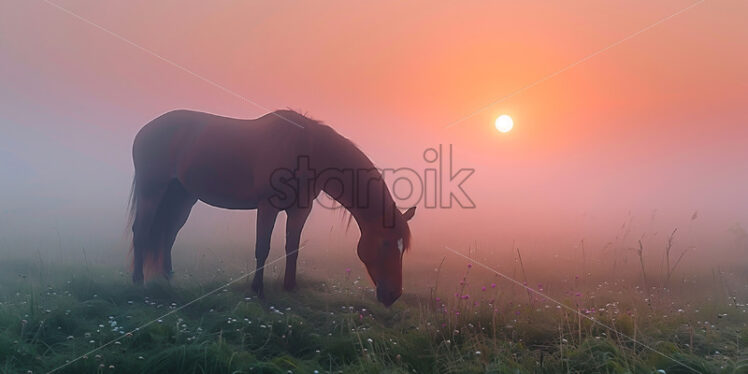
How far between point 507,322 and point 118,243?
29.4 feet

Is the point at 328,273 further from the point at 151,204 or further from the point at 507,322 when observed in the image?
the point at 507,322

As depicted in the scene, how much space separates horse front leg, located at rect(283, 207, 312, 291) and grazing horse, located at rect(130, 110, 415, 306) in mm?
16

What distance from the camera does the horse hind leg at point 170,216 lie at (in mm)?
7652

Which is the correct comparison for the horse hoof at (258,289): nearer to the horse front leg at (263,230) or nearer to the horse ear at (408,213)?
the horse front leg at (263,230)

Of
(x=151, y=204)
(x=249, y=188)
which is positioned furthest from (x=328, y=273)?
(x=151, y=204)

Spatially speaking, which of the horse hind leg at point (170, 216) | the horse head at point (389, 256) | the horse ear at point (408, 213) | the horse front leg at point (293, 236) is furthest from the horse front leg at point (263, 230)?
the horse hind leg at point (170, 216)

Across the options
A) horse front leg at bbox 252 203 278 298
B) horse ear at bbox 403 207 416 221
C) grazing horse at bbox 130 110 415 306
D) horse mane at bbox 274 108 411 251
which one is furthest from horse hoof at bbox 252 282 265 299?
horse ear at bbox 403 207 416 221

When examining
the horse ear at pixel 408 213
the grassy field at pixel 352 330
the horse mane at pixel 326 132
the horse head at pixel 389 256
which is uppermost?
the horse mane at pixel 326 132

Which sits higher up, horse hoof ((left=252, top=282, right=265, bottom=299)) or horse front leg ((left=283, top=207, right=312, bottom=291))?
horse front leg ((left=283, top=207, right=312, bottom=291))

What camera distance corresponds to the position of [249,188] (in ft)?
22.1

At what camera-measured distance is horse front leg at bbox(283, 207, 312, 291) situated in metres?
6.53

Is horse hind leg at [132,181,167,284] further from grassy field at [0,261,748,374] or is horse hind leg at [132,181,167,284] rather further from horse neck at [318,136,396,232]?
horse neck at [318,136,396,232]

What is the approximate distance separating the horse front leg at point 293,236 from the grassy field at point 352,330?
0.34m
